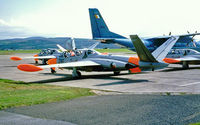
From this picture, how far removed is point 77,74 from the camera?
20094 mm

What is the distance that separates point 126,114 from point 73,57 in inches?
578

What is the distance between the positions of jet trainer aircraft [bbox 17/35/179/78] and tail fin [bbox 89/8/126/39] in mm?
21072

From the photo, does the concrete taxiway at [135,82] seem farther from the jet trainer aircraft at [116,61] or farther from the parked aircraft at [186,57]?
the parked aircraft at [186,57]

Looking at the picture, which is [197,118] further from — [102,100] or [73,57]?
[73,57]

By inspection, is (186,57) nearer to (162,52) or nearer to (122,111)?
(162,52)

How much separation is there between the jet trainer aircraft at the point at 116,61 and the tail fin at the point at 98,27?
21.1 m

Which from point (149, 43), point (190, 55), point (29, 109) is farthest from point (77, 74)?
point (149, 43)

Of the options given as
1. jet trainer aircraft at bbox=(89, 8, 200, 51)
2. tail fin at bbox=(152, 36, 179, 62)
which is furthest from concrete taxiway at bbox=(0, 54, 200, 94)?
jet trainer aircraft at bbox=(89, 8, 200, 51)

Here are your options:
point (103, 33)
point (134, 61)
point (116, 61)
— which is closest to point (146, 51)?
point (134, 61)

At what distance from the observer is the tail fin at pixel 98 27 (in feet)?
139

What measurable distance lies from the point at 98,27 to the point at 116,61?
2501 centimetres

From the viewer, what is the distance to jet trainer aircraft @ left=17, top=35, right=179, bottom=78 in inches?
617

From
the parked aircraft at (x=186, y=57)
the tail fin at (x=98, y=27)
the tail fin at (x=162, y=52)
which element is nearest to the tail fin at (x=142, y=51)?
the tail fin at (x=162, y=52)

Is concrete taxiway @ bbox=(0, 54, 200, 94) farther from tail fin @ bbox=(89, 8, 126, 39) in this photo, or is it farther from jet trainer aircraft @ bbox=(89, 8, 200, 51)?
tail fin @ bbox=(89, 8, 126, 39)
